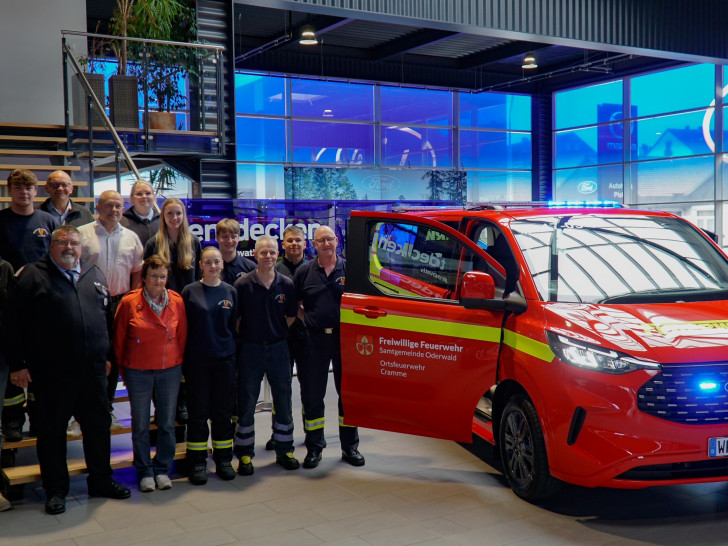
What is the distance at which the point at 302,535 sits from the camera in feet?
13.7

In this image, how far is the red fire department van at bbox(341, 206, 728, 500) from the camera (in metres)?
3.96

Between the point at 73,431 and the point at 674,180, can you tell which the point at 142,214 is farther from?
the point at 674,180

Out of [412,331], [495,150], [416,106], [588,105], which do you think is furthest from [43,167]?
[588,105]

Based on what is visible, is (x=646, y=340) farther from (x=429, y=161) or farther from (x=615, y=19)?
(x=429, y=161)

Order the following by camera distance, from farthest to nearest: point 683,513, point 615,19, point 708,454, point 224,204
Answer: point 615,19, point 224,204, point 683,513, point 708,454

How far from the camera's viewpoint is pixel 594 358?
407cm

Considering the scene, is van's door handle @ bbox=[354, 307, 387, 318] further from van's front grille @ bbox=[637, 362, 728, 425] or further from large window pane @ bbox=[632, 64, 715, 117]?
large window pane @ bbox=[632, 64, 715, 117]

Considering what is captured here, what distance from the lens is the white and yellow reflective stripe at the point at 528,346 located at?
4.25 metres

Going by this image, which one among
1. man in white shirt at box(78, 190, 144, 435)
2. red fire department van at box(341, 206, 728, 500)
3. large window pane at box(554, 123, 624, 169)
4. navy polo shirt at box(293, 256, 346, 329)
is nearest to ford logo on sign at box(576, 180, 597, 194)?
large window pane at box(554, 123, 624, 169)

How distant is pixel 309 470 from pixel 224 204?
435 centimetres

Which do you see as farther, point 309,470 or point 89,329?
point 309,470

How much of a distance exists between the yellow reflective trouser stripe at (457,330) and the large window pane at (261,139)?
1719cm

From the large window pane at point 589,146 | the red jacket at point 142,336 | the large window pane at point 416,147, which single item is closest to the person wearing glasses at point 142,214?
the red jacket at point 142,336

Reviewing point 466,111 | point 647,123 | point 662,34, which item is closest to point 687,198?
point 647,123
